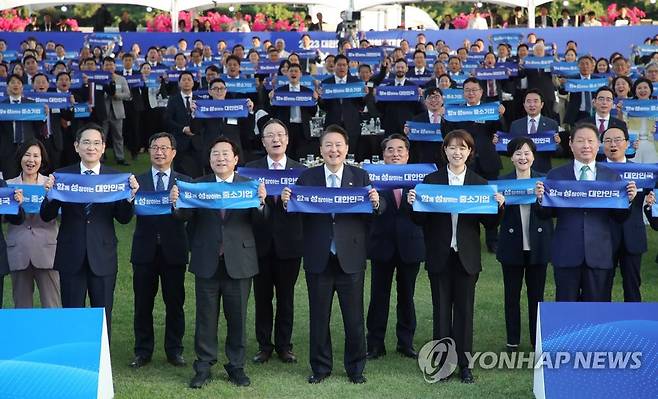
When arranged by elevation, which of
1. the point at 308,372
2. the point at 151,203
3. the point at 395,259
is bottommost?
the point at 308,372

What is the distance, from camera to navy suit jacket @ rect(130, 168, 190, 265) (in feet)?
32.0

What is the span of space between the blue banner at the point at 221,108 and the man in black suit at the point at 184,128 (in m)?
0.55

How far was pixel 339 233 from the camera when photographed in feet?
30.3

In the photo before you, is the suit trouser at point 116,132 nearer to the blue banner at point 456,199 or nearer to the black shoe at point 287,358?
the black shoe at point 287,358

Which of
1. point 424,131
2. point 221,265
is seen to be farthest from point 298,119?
point 221,265

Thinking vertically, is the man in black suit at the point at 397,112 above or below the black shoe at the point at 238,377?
above

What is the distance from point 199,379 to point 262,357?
98 centimetres

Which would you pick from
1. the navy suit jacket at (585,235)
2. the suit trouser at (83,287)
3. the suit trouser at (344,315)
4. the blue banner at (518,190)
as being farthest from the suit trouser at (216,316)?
the navy suit jacket at (585,235)

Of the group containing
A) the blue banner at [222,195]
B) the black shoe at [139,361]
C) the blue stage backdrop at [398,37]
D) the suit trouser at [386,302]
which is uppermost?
the blue stage backdrop at [398,37]

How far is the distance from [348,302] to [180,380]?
4.93 ft

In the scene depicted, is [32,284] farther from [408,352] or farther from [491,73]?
[491,73]

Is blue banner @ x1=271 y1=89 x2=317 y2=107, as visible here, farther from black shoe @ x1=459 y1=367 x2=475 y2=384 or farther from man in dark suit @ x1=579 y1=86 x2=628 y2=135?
black shoe @ x1=459 y1=367 x2=475 y2=384

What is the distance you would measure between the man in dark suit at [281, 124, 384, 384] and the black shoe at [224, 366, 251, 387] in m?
0.52

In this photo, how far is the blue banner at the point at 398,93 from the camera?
16.5 m
